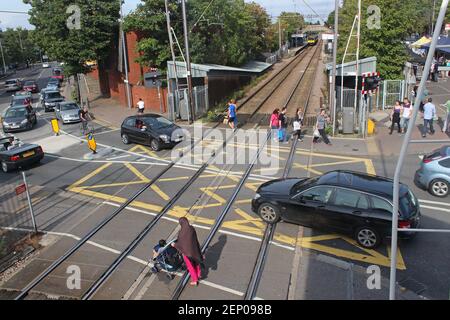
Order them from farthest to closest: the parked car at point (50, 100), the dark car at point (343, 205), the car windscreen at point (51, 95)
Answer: the car windscreen at point (51, 95) → the parked car at point (50, 100) → the dark car at point (343, 205)

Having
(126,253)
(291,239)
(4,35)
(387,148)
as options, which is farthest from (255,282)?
(4,35)

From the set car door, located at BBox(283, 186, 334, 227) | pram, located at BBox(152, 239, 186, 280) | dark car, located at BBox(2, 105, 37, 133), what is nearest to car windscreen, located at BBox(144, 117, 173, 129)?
car door, located at BBox(283, 186, 334, 227)

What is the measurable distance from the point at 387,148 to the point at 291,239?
970 cm

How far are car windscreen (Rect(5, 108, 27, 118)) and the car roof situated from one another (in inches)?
903

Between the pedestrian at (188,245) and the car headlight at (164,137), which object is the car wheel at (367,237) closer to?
the pedestrian at (188,245)

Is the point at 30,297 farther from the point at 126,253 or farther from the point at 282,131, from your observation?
the point at 282,131

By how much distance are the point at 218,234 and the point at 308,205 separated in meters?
2.41

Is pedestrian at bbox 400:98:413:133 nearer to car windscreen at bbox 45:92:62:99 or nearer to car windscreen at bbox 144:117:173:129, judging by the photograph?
car windscreen at bbox 144:117:173:129

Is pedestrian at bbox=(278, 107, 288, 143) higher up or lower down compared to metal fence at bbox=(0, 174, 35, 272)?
higher up

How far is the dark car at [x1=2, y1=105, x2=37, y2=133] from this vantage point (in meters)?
26.9

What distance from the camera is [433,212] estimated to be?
11867 millimetres

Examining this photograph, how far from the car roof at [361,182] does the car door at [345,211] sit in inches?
8.0

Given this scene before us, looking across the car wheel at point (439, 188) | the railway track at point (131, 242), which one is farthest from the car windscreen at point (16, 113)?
the car wheel at point (439, 188)

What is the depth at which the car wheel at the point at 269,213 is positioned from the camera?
11.4 meters
